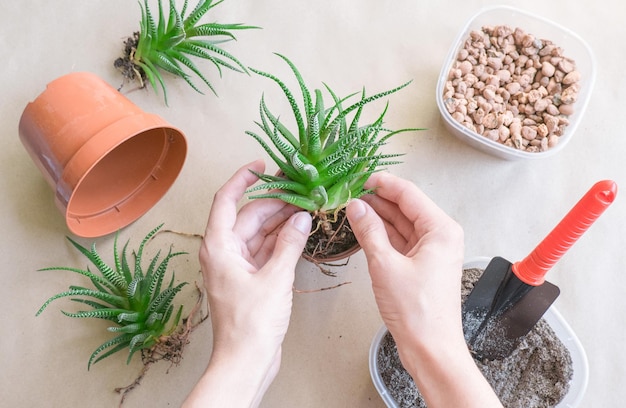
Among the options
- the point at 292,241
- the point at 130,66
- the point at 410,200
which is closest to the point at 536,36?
the point at 410,200

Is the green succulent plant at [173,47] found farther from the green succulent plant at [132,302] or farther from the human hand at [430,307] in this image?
the human hand at [430,307]

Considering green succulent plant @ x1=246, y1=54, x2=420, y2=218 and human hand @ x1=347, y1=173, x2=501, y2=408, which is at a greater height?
green succulent plant @ x1=246, y1=54, x2=420, y2=218

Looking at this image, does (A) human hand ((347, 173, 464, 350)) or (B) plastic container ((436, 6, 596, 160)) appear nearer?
(A) human hand ((347, 173, 464, 350))

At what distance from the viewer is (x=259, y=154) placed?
138 centimetres

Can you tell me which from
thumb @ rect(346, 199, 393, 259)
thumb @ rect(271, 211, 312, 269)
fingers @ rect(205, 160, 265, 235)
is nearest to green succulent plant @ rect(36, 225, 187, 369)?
fingers @ rect(205, 160, 265, 235)

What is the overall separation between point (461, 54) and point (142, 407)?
1121mm

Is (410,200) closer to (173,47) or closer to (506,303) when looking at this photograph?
(506,303)

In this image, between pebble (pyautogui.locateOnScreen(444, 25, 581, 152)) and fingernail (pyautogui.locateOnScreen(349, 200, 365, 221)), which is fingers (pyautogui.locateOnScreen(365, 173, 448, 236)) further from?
pebble (pyautogui.locateOnScreen(444, 25, 581, 152))

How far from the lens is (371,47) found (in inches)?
57.2

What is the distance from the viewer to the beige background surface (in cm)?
125

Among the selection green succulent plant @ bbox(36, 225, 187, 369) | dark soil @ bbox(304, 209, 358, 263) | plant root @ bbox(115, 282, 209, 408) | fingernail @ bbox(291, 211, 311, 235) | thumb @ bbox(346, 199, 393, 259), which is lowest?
plant root @ bbox(115, 282, 209, 408)

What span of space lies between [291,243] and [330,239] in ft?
0.51

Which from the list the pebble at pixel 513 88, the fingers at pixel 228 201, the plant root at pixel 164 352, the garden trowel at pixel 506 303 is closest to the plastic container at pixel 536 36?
the pebble at pixel 513 88

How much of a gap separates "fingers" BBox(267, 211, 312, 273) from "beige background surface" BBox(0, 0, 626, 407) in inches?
12.5
